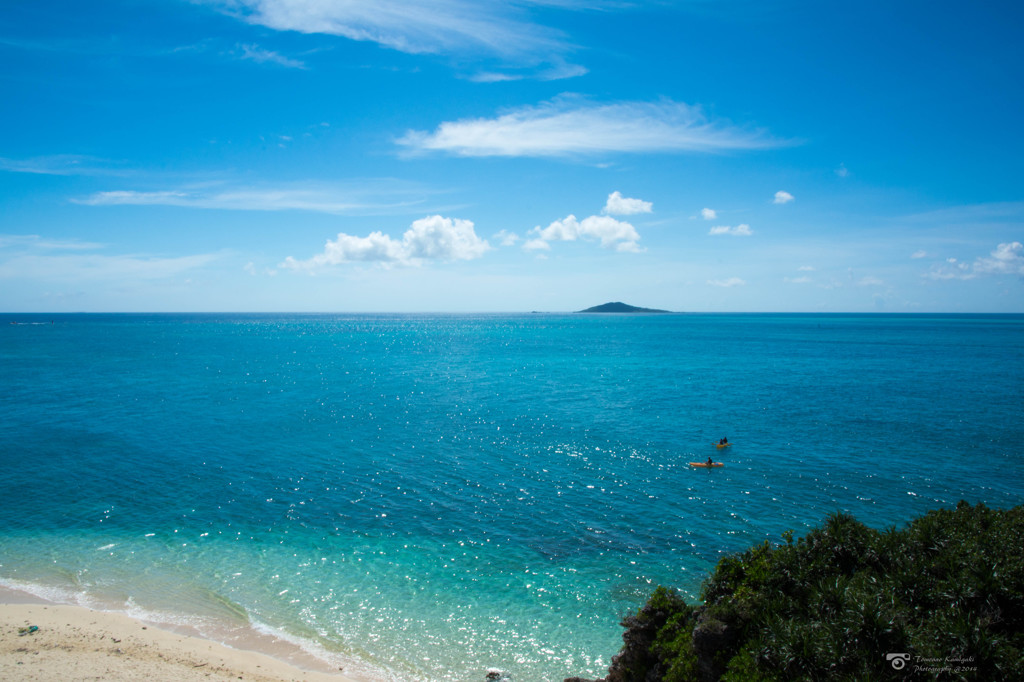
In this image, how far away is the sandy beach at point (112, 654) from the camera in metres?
19.7

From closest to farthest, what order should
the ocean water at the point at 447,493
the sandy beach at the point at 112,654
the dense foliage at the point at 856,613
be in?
the dense foliage at the point at 856,613
the sandy beach at the point at 112,654
the ocean water at the point at 447,493

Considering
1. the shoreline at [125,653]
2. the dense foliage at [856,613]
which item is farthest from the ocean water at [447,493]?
the dense foliage at [856,613]

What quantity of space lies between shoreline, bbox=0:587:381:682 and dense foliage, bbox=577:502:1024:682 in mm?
12725

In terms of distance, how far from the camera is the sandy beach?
64.7 ft

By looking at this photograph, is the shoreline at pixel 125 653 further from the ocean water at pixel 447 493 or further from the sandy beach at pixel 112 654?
the ocean water at pixel 447 493

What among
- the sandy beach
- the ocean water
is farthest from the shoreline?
the ocean water

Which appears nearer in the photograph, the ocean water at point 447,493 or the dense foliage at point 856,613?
the dense foliage at point 856,613

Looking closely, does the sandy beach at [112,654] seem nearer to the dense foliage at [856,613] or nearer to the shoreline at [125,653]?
the shoreline at [125,653]

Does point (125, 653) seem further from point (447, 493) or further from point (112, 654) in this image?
point (447, 493)

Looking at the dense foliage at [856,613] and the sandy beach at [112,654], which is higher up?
the dense foliage at [856,613]

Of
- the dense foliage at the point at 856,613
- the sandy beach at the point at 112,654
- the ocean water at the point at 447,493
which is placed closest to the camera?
the dense foliage at the point at 856,613

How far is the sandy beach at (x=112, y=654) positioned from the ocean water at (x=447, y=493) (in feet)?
4.58

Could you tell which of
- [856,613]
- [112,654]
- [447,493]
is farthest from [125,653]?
[856,613]

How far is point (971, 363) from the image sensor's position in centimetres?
11194
